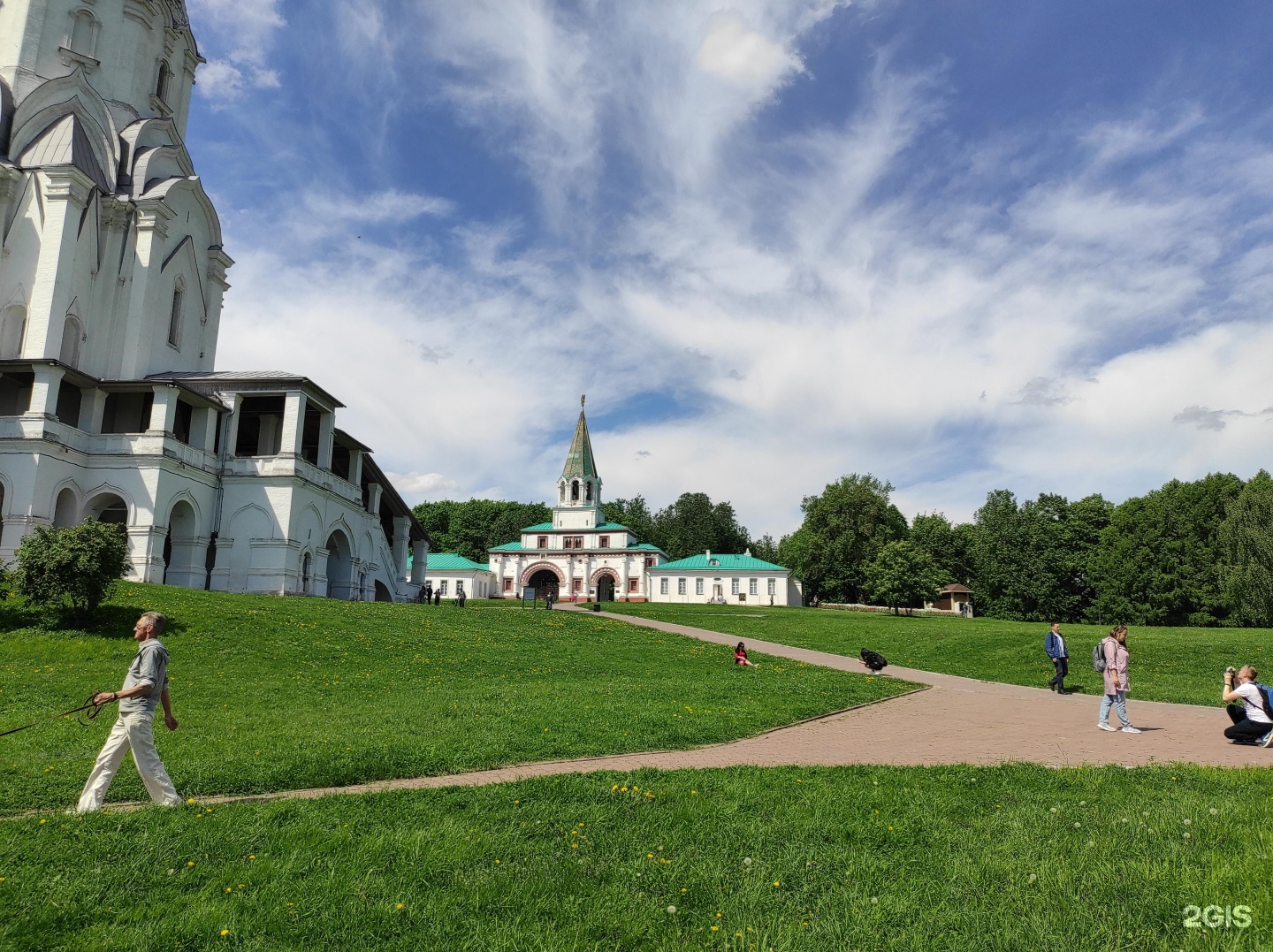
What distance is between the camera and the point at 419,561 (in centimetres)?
5209

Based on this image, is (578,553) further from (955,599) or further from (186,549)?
(186,549)

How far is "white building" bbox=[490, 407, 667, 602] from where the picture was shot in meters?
79.6

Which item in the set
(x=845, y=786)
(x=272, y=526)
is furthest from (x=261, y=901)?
(x=272, y=526)

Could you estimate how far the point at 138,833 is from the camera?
6.20 metres

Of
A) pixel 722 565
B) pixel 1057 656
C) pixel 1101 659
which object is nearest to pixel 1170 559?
pixel 722 565

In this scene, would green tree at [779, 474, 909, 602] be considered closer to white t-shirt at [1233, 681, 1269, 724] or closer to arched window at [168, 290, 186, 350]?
arched window at [168, 290, 186, 350]

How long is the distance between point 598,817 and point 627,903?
1.74 meters

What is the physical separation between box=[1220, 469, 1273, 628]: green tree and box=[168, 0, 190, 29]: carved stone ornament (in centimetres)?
6898

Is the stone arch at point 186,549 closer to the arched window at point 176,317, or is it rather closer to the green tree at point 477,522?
the arched window at point 176,317

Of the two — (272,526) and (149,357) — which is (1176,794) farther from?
(149,357)

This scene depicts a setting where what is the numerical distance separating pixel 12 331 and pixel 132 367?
14.5ft

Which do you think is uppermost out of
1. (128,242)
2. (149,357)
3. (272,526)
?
(128,242)

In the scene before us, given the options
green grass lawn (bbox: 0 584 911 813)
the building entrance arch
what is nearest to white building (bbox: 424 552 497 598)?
the building entrance arch

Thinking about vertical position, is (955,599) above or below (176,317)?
below
